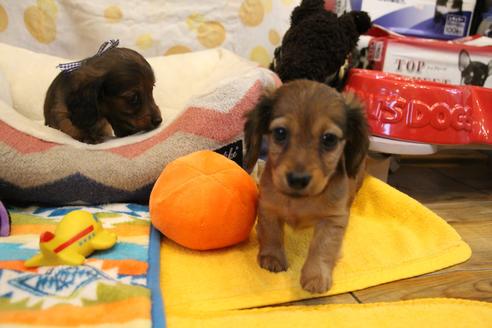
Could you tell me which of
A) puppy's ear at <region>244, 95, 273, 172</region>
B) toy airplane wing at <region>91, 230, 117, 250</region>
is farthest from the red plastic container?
toy airplane wing at <region>91, 230, 117, 250</region>

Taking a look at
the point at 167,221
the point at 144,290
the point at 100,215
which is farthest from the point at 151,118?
the point at 144,290

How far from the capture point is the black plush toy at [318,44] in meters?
2.08

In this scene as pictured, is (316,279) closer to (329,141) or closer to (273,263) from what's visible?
(273,263)

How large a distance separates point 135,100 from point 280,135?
3.49 ft

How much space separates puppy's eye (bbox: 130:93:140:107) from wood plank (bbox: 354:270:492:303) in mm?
1364

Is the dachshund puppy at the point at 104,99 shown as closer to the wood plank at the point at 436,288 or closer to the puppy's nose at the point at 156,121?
the puppy's nose at the point at 156,121

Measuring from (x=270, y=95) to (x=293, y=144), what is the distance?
0.72ft

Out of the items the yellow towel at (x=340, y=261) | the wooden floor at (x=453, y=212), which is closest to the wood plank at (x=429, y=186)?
the wooden floor at (x=453, y=212)

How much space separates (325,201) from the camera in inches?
52.6

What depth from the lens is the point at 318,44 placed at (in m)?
2.09

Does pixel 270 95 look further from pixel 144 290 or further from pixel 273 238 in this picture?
pixel 144 290

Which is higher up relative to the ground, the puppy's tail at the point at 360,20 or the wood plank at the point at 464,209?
the puppy's tail at the point at 360,20

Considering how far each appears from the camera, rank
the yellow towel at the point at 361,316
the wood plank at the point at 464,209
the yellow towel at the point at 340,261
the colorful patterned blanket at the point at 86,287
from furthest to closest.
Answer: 1. the wood plank at the point at 464,209
2. the yellow towel at the point at 340,261
3. the yellow towel at the point at 361,316
4. the colorful patterned blanket at the point at 86,287

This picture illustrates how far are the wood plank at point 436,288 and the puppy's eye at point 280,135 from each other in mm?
498
